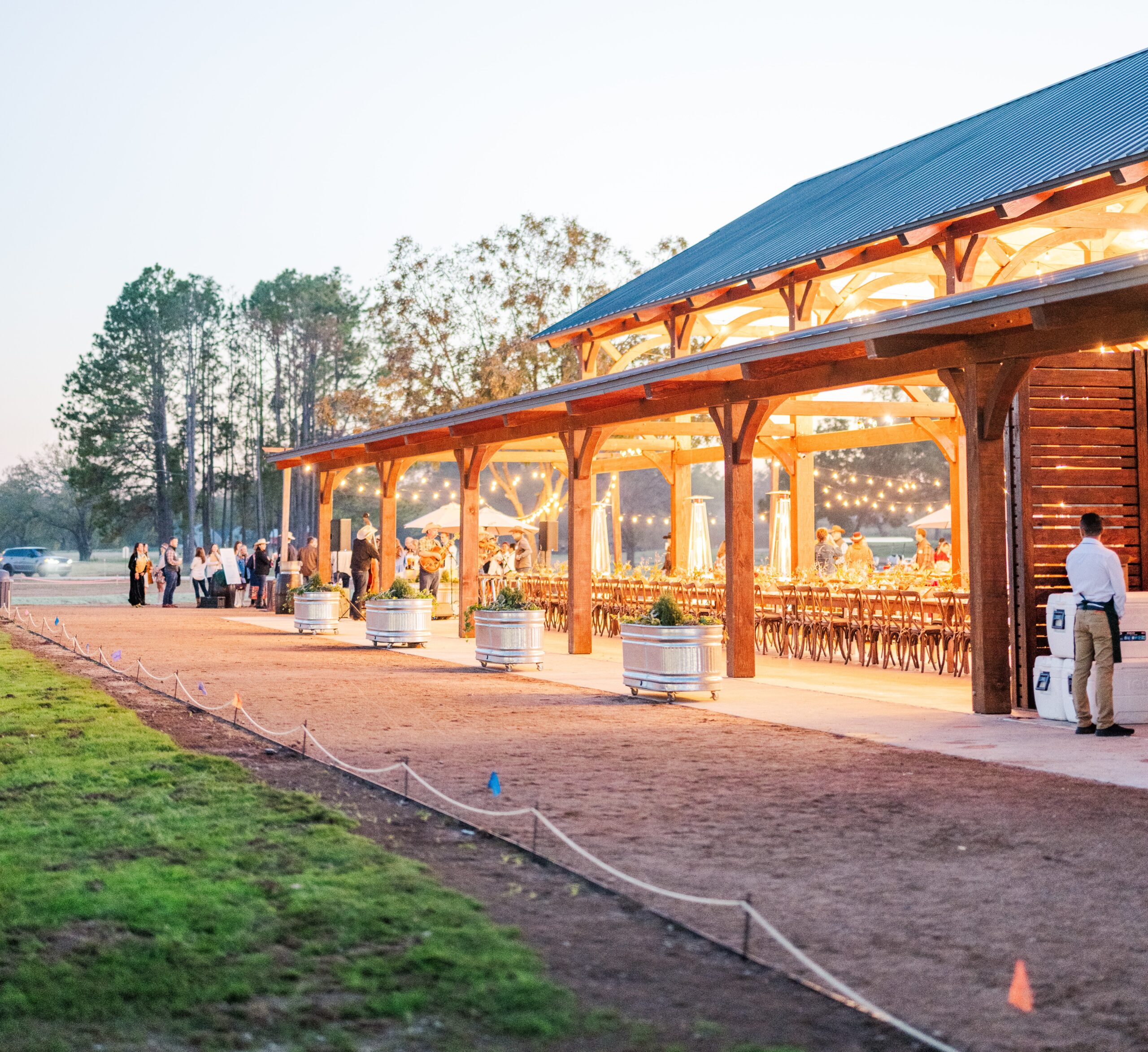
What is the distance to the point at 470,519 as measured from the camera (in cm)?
1897

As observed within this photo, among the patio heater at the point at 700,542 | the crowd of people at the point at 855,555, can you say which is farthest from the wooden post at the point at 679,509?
the crowd of people at the point at 855,555

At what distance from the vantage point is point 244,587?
3206cm

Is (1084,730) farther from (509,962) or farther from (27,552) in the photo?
(27,552)

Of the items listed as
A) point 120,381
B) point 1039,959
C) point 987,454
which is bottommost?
point 1039,959

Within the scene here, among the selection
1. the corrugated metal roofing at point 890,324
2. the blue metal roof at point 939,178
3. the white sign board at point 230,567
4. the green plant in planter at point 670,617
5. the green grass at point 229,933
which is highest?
the blue metal roof at point 939,178

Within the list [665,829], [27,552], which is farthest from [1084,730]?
[27,552]

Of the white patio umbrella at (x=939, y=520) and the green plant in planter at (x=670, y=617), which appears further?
the white patio umbrella at (x=939, y=520)

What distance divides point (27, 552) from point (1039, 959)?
193 ft

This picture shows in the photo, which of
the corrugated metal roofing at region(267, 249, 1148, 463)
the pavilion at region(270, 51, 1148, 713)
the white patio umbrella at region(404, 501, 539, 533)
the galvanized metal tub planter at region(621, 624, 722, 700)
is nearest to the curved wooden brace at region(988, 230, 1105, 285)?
the pavilion at region(270, 51, 1148, 713)

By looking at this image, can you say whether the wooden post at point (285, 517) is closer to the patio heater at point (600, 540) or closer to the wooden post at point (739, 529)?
the patio heater at point (600, 540)

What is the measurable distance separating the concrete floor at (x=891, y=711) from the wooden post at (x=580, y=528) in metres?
0.41

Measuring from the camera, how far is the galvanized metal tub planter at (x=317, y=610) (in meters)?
20.3

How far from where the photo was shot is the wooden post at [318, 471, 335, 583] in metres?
25.3

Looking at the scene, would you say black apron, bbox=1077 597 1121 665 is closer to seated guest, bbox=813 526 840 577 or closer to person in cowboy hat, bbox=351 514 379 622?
seated guest, bbox=813 526 840 577
